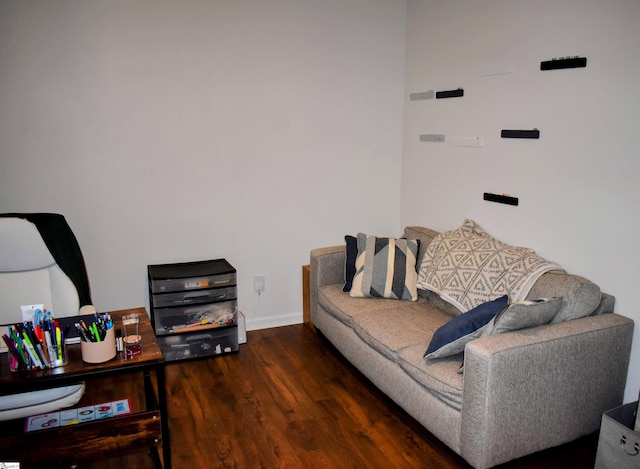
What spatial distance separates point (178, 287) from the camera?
11.4 ft

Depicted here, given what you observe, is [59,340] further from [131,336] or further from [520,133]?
[520,133]

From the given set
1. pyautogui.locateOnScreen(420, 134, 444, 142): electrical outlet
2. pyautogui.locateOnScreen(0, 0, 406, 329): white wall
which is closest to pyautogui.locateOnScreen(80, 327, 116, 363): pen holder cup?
pyautogui.locateOnScreen(0, 0, 406, 329): white wall

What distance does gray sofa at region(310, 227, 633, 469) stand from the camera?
2293mm

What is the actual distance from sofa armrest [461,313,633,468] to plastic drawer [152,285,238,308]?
1757mm

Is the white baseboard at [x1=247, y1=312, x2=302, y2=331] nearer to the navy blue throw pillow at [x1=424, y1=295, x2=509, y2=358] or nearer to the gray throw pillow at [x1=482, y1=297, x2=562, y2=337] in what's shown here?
the navy blue throw pillow at [x1=424, y1=295, x2=509, y2=358]

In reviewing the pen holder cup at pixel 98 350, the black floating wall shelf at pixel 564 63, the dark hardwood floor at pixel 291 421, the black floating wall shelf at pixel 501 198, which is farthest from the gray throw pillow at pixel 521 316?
the pen holder cup at pixel 98 350

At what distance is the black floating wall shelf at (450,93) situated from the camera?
141 inches

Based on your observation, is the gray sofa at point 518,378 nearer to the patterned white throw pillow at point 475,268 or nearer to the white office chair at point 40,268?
the patterned white throw pillow at point 475,268

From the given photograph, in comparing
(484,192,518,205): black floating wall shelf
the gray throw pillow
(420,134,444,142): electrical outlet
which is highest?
(420,134,444,142): electrical outlet

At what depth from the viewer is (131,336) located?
2154 millimetres

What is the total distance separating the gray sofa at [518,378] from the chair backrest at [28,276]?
159 centimetres

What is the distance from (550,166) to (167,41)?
241 centimetres

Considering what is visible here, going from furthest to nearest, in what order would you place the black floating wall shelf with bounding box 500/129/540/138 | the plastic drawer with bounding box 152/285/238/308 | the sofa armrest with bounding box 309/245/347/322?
the sofa armrest with bounding box 309/245/347/322 → the plastic drawer with bounding box 152/285/238/308 → the black floating wall shelf with bounding box 500/129/540/138

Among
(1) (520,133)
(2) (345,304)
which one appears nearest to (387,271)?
(2) (345,304)
